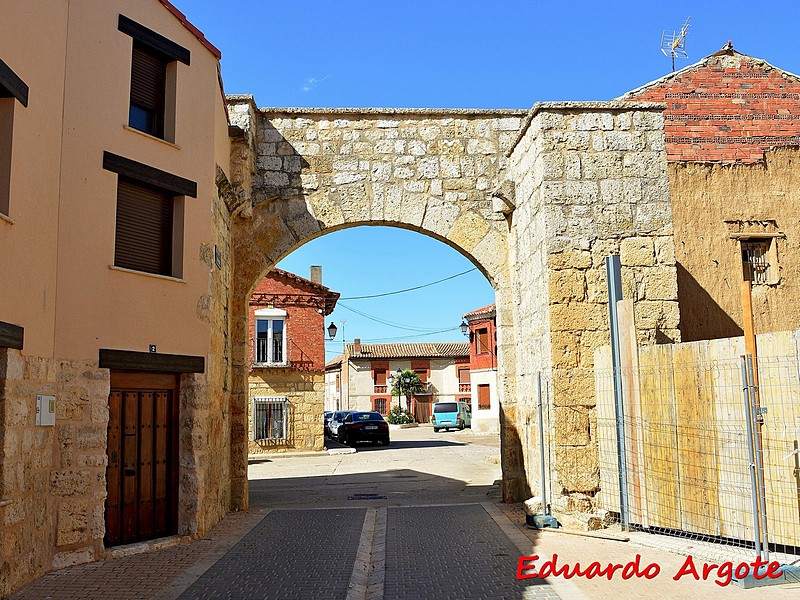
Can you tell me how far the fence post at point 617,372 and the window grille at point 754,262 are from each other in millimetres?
2479

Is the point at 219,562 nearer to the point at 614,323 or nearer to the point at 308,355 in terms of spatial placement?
the point at 614,323

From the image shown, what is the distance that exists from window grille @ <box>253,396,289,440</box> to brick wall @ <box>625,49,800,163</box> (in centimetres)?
1574

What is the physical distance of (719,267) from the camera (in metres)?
9.66

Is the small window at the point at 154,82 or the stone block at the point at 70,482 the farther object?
the small window at the point at 154,82

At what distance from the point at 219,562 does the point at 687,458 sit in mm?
4360

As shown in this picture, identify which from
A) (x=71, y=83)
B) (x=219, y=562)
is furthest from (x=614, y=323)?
(x=71, y=83)

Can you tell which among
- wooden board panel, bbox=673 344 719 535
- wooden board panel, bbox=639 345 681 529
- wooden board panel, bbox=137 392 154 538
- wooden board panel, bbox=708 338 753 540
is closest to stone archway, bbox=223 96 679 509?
wooden board panel, bbox=639 345 681 529

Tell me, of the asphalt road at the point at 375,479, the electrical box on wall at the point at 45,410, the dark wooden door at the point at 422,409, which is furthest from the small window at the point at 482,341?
the electrical box on wall at the point at 45,410

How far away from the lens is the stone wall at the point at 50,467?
229 inches

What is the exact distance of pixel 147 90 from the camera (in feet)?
26.4

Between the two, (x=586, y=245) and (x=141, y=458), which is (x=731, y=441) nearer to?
(x=586, y=245)

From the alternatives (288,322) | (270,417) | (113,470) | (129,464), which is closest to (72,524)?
(113,470)

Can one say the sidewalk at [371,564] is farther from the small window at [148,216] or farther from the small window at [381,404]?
the small window at [381,404]

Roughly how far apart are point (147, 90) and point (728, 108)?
806 centimetres
